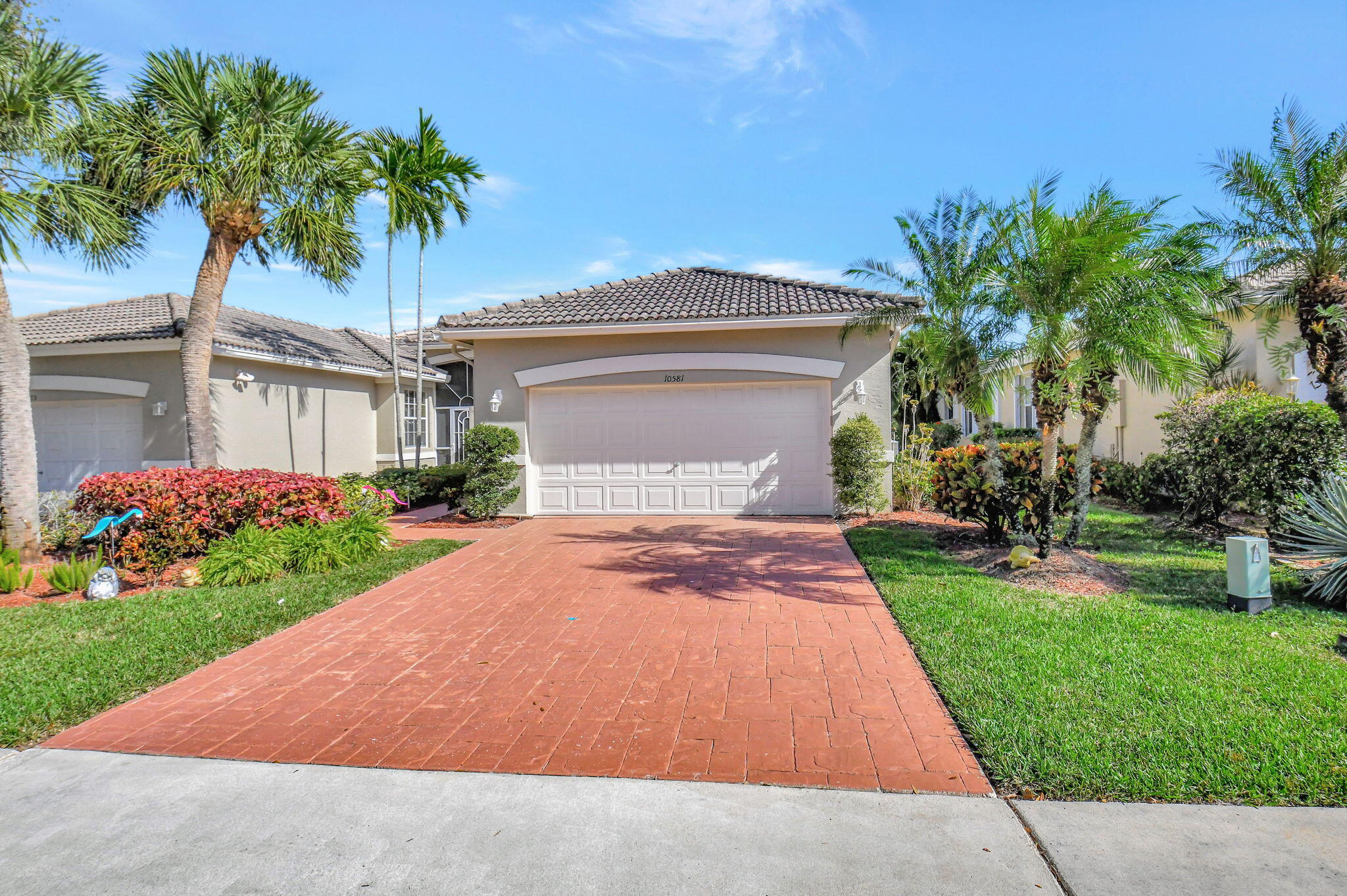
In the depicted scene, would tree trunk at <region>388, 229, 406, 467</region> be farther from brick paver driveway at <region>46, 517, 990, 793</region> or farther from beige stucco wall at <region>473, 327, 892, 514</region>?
brick paver driveway at <region>46, 517, 990, 793</region>

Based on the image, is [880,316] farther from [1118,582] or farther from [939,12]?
[1118,582]

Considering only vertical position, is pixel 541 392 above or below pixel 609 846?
above

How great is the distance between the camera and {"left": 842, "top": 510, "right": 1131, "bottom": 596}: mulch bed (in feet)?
24.4

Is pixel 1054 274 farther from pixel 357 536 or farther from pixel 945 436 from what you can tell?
pixel 945 436

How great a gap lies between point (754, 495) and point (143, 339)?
38.9ft

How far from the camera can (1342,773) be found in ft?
11.6

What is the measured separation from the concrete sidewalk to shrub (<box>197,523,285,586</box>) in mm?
4616

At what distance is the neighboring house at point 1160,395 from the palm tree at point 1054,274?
318 cm

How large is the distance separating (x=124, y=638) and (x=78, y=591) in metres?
2.75

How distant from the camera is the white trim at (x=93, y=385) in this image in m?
13.9

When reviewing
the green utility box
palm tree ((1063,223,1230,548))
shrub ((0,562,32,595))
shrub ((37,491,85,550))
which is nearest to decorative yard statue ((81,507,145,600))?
shrub ((0,562,32,595))

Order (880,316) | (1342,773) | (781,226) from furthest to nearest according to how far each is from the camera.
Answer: (781,226)
(880,316)
(1342,773)

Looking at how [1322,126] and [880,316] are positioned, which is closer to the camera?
[1322,126]

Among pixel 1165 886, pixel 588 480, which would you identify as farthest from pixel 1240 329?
pixel 1165 886
